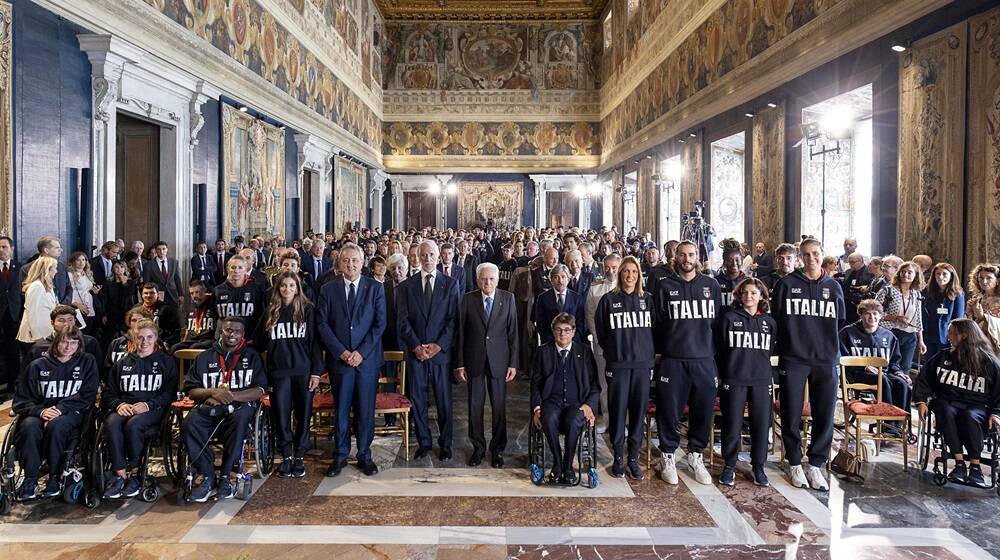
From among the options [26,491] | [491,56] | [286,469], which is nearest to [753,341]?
[286,469]

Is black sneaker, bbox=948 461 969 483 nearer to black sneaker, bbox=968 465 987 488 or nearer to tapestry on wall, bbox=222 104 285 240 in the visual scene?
black sneaker, bbox=968 465 987 488

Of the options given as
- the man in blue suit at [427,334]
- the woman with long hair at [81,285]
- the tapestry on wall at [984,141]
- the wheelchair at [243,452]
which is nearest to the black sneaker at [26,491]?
the wheelchair at [243,452]

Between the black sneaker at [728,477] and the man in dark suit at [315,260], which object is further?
the man in dark suit at [315,260]

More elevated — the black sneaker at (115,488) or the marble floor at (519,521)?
the black sneaker at (115,488)

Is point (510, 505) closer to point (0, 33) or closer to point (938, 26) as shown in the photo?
point (0, 33)

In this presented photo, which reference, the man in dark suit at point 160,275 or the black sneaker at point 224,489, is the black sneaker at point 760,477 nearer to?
the black sneaker at point 224,489

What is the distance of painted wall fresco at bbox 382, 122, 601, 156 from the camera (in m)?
32.9

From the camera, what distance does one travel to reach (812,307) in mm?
5227

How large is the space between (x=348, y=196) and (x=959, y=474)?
23.0 metres

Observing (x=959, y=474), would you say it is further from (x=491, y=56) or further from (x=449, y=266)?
(x=491, y=56)

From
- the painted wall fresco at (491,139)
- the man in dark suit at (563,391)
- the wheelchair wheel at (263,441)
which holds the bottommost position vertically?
the wheelchair wheel at (263,441)

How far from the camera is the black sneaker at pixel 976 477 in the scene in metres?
5.08

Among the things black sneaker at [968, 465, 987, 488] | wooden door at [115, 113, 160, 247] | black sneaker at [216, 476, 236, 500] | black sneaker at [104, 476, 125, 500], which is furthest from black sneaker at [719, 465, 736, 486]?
wooden door at [115, 113, 160, 247]

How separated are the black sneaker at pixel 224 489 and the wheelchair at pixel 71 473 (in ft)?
2.62
